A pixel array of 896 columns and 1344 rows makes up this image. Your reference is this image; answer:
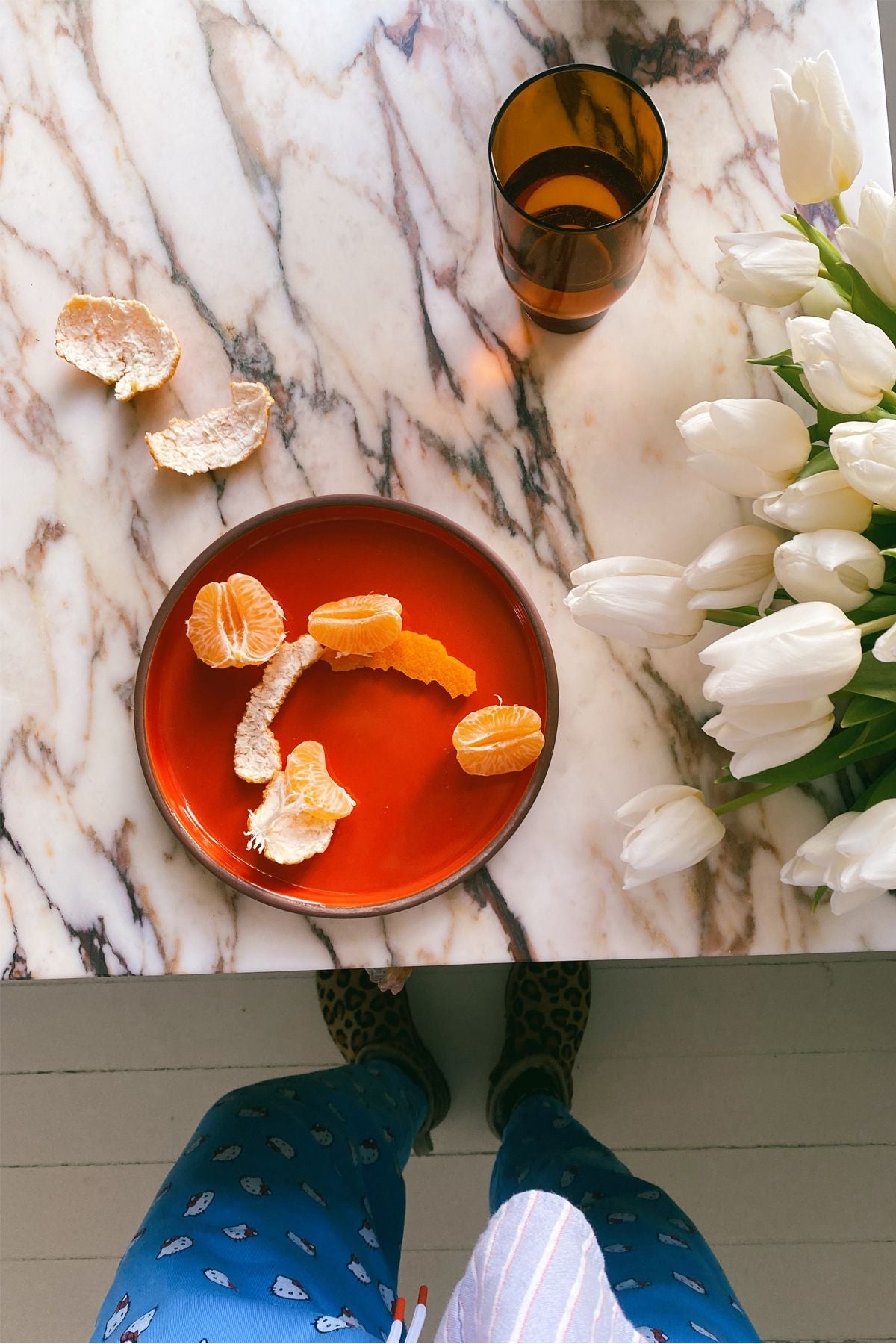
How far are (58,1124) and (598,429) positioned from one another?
1255 millimetres

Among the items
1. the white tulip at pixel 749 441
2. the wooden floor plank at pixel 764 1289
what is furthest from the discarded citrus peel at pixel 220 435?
the wooden floor plank at pixel 764 1289

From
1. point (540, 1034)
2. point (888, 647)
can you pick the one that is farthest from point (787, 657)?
point (540, 1034)

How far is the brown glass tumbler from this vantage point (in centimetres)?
71

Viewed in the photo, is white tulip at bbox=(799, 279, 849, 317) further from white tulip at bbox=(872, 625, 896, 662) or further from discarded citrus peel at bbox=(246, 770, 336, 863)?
discarded citrus peel at bbox=(246, 770, 336, 863)

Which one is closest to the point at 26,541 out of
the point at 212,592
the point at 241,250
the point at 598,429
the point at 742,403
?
the point at 212,592

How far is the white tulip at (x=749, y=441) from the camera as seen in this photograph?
1.85ft

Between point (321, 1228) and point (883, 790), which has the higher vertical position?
point (883, 790)

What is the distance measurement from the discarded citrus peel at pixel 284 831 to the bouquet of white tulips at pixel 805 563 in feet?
0.86

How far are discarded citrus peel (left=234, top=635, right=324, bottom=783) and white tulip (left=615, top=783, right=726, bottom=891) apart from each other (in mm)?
294

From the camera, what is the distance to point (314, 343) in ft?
2.83

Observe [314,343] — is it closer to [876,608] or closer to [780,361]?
[780,361]

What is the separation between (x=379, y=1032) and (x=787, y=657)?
39.4 inches

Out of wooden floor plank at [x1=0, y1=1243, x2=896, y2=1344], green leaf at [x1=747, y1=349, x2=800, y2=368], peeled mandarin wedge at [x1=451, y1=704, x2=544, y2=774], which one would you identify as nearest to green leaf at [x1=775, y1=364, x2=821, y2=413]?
green leaf at [x1=747, y1=349, x2=800, y2=368]

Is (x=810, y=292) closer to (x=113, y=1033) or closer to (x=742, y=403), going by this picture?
(x=742, y=403)
